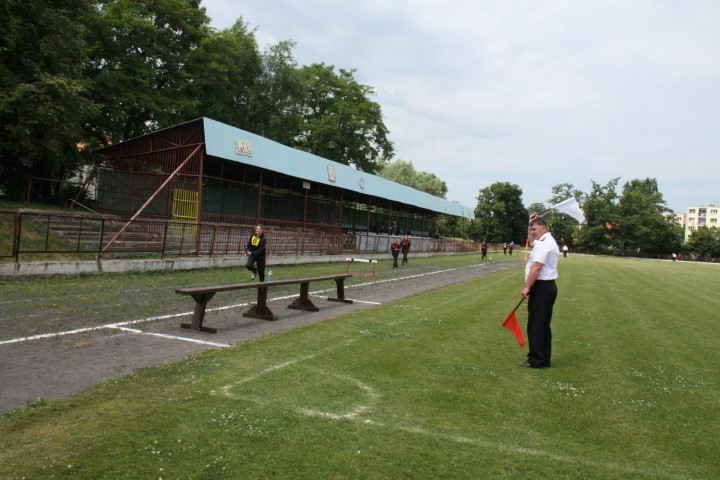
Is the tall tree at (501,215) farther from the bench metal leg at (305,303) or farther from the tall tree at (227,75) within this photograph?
the bench metal leg at (305,303)

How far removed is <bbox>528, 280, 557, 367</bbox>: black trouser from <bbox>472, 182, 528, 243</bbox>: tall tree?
99.8 meters

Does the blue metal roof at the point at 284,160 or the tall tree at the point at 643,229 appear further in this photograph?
the tall tree at the point at 643,229

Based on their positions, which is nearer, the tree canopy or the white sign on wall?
the tree canopy

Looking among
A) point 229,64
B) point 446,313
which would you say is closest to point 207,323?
point 446,313

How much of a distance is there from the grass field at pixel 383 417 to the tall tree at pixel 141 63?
87.1ft

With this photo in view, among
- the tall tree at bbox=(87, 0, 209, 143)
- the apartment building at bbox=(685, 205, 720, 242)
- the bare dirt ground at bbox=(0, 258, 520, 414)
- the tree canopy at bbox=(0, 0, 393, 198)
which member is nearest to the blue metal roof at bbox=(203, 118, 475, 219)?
the tree canopy at bbox=(0, 0, 393, 198)

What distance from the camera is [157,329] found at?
316 inches

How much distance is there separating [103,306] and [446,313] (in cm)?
706

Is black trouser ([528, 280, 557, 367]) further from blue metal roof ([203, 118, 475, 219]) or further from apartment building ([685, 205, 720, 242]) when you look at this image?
apartment building ([685, 205, 720, 242])

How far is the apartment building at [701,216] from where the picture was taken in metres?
162

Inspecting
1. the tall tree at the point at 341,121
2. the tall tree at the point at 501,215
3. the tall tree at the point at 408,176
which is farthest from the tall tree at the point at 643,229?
the tall tree at the point at 341,121

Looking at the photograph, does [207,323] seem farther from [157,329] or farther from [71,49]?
[71,49]

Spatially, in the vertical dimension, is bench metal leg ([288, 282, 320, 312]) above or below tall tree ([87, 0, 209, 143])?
below

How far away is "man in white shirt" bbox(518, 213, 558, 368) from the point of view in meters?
6.39
